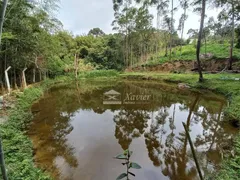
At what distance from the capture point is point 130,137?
18.0ft

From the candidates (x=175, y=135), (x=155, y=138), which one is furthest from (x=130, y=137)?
(x=175, y=135)

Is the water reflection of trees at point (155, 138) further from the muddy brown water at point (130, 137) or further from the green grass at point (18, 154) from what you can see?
the green grass at point (18, 154)

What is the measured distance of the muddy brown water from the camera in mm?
3818

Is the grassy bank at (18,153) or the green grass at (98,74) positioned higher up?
the green grass at (98,74)

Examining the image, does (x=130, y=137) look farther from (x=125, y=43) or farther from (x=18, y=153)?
(x=125, y=43)

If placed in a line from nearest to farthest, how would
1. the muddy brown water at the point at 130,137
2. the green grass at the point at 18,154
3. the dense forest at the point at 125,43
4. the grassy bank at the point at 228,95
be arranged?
the green grass at the point at 18,154 → the grassy bank at the point at 228,95 → the muddy brown water at the point at 130,137 → the dense forest at the point at 125,43

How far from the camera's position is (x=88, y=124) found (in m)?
6.84

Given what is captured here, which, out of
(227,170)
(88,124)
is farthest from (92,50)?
(227,170)

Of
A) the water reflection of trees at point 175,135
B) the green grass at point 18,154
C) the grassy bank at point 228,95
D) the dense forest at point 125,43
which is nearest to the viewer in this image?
the green grass at point 18,154

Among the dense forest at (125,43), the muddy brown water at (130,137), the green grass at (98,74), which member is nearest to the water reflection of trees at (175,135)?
the muddy brown water at (130,137)

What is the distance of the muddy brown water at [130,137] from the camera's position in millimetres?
3818

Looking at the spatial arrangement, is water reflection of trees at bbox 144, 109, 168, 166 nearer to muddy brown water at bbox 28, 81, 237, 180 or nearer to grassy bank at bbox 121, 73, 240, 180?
muddy brown water at bbox 28, 81, 237, 180

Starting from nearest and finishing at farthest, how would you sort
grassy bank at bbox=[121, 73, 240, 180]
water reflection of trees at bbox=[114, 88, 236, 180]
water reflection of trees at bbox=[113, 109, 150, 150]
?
grassy bank at bbox=[121, 73, 240, 180] → water reflection of trees at bbox=[114, 88, 236, 180] → water reflection of trees at bbox=[113, 109, 150, 150]

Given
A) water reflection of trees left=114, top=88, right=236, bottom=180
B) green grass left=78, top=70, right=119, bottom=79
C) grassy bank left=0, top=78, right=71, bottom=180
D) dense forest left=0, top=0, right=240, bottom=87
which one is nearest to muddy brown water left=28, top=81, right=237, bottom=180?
water reflection of trees left=114, top=88, right=236, bottom=180
